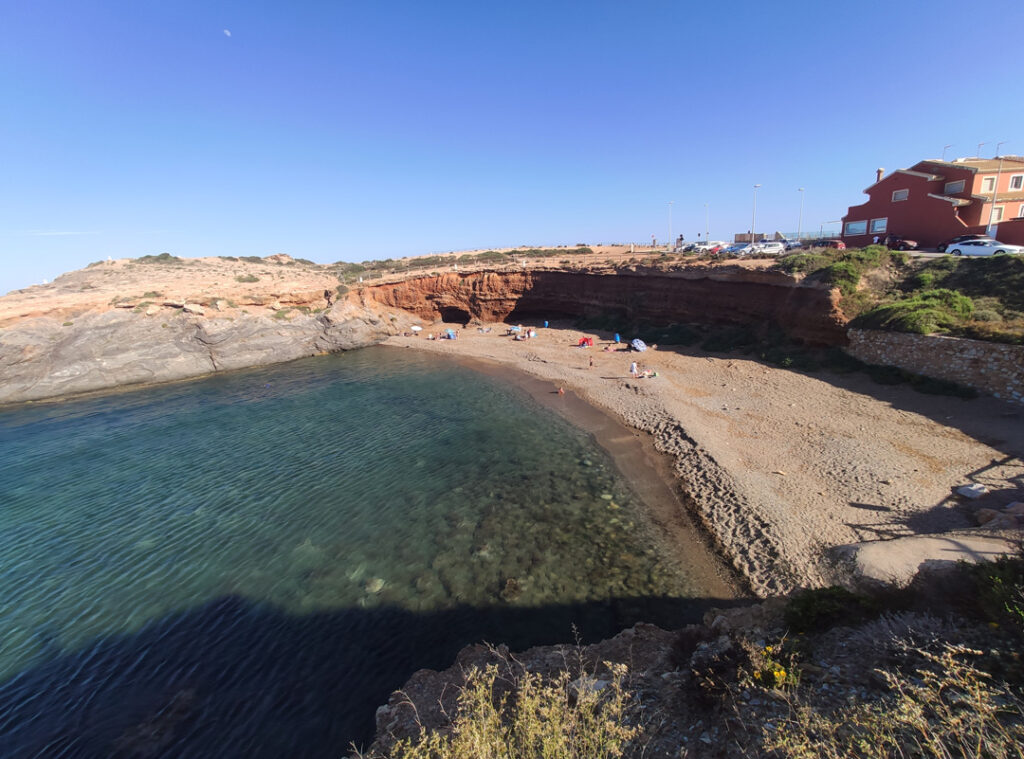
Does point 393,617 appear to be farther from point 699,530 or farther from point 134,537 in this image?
point 134,537

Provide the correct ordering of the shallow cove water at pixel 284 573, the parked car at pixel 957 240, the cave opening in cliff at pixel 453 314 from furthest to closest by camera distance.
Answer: the cave opening in cliff at pixel 453 314
the parked car at pixel 957 240
the shallow cove water at pixel 284 573

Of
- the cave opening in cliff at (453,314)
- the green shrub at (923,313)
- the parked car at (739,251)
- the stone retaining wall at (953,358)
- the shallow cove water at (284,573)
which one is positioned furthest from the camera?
the cave opening in cliff at (453,314)

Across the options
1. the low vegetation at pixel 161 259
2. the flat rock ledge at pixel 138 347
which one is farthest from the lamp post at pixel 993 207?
the low vegetation at pixel 161 259

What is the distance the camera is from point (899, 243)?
3092 cm

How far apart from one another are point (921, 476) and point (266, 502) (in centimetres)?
2216

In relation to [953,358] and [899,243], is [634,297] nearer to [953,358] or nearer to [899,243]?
[899,243]

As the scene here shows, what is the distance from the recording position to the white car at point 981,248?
24.4 m

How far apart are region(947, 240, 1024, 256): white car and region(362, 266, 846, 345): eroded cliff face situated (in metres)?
11.5

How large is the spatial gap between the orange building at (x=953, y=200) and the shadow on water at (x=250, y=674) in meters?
37.5

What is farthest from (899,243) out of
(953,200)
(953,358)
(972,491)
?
(972,491)

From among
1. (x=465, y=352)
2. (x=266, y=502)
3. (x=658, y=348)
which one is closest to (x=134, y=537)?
(x=266, y=502)

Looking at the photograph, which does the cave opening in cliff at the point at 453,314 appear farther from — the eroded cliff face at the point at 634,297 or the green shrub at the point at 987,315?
the green shrub at the point at 987,315

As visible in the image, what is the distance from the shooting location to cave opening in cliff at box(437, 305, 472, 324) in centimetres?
4634

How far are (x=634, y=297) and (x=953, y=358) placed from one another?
68.4ft
